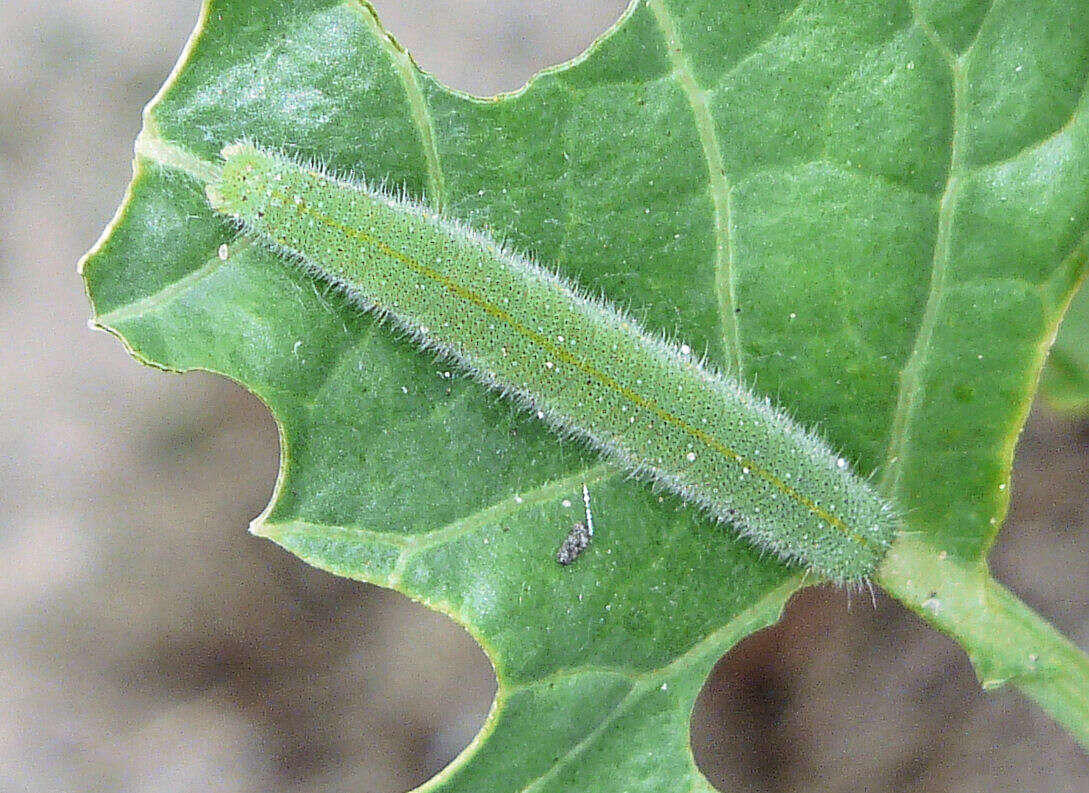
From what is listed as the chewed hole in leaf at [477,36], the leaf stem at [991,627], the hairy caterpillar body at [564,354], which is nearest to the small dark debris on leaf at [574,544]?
the hairy caterpillar body at [564,354]

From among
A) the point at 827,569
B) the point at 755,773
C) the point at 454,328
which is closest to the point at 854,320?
the point at 827,569

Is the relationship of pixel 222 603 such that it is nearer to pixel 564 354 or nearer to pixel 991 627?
pixel 564 354

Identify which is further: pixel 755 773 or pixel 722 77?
pixel 755 773

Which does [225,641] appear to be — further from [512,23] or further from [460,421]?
[512,23]

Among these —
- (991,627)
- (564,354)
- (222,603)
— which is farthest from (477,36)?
(991,627)

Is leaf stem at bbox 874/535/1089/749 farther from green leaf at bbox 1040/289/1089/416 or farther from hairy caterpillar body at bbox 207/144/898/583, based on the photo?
green leaf at bbox 1040/289/1089/416

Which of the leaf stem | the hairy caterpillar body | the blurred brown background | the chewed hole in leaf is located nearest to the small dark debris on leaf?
the hairy caterpillar body
